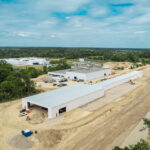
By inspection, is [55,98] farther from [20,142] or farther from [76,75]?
[76,75]

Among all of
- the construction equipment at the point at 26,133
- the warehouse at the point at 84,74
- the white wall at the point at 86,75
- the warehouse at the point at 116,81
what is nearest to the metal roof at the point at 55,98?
the construction equipment at the point at 26,133

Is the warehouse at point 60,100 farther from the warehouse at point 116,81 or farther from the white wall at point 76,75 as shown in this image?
the white wall at point 76,75

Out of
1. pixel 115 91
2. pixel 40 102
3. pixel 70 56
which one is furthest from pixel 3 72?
pixel 70 56

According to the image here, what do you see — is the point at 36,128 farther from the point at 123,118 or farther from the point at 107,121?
the point at 123,118

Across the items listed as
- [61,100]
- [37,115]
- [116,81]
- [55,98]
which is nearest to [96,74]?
[116,81]

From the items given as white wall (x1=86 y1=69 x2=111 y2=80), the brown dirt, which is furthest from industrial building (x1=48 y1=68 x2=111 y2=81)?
the brown dirt
